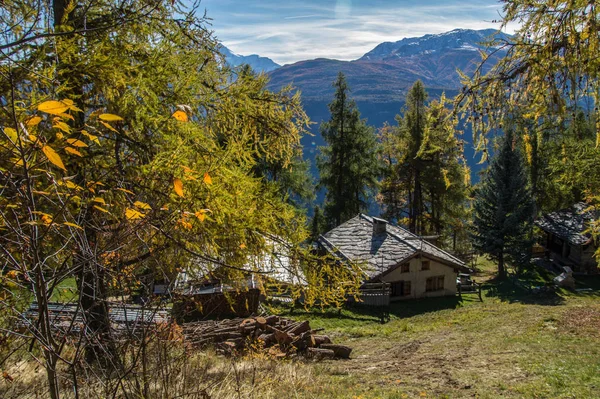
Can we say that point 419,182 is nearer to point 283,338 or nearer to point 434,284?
point 434,284

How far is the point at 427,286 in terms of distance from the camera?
2720 centimetres

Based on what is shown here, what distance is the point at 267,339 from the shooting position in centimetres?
1277

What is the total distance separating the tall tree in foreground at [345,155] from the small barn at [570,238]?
50.3 ft

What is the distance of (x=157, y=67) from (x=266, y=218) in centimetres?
253

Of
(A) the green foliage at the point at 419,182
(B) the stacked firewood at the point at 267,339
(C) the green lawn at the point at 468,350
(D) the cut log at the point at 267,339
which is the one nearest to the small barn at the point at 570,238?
(A) the green foliage at the point at 419,182

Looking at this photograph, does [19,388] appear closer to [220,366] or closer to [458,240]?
[220,366]

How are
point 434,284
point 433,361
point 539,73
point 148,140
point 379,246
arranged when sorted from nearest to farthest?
1. point 539,73
2. point 148,140
3. point 433,361
4. point 434,284
5. point 379,246

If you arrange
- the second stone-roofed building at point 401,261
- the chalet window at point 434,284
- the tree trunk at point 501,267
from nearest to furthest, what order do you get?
1. the second stone-roofed building at point 401,261
2. the chalet window at point 434,284
3. the tree trunk at point 501,267

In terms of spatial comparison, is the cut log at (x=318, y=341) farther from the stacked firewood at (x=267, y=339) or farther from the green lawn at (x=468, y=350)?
the green lawn at (x=468, y=350)

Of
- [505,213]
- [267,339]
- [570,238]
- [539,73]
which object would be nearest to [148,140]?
[539,73]

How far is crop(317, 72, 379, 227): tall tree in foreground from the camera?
38.1 metres

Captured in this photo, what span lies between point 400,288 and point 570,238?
1617cm

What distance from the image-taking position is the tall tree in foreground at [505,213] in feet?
107

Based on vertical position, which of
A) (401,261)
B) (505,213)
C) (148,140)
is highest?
(148,140)
